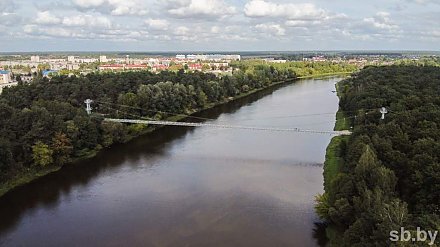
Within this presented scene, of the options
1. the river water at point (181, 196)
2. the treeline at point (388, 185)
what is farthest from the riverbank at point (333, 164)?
the river water at point (181, 196)

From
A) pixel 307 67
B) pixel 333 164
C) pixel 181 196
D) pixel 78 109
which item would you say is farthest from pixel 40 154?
pixel 307 67

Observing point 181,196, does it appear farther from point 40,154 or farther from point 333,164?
point 333,164

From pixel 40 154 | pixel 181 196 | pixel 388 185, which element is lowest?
pixel 181 196

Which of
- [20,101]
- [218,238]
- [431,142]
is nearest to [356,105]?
[431,142]

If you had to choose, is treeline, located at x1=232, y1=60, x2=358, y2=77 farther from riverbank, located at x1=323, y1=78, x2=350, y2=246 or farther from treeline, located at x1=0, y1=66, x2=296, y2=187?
riverbank, located at x1=323, y1=78, x2=350, y2=246

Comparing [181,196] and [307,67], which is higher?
[307,67]

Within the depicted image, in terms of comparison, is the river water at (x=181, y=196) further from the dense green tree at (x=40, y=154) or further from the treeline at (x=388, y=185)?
the treeline at (x=388, y=185)

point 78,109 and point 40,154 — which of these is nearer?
point 40,154

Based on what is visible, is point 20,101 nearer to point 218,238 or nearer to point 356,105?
point 218,238
